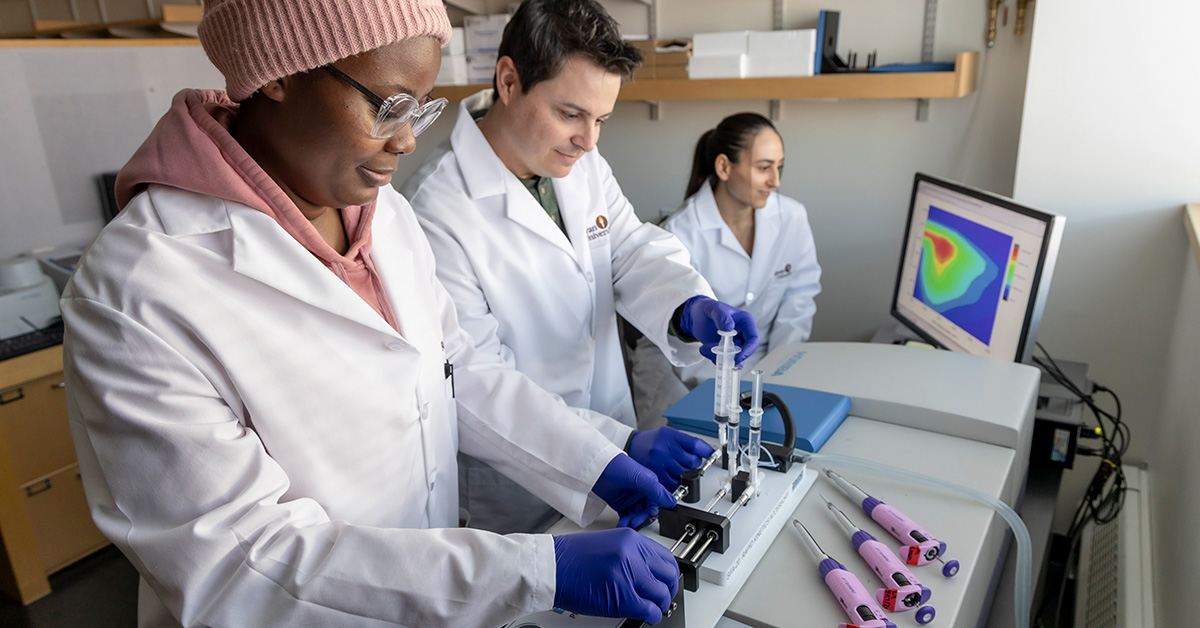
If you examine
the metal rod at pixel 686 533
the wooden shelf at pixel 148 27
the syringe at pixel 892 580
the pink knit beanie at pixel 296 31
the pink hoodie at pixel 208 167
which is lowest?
the syringe at pixel 892 580

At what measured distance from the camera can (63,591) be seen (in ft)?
7.57

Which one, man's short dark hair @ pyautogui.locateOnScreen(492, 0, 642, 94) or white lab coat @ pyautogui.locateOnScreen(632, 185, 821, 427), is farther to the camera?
white lab coat @ pyautogui.locateOnScreen(632, 185, 821, 427)

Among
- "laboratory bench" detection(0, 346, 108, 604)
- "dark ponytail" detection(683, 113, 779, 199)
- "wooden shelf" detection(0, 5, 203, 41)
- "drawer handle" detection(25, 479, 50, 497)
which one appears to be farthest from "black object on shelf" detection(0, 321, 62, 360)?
"dark ponytail" detection(683, 113, 779, 199)

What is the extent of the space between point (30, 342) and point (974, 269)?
2610 millimetres

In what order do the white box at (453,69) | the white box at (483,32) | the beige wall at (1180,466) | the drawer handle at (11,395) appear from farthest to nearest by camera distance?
the white box at (453,69), the white box at (483,32), the drawer handle at (11,395), the beige wall at (1180,466)

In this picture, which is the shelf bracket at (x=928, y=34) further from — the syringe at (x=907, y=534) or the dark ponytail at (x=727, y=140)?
the syringe at (x=907, y=534)

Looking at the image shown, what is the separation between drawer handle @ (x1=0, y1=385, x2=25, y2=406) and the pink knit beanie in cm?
193

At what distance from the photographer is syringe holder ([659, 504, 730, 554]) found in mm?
872

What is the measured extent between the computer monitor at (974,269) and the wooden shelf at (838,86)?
47 cm

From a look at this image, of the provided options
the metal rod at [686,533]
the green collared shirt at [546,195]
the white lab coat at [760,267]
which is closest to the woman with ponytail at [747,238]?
the white lab coat at [760,267]

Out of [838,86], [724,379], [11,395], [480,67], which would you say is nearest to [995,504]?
[724,379]

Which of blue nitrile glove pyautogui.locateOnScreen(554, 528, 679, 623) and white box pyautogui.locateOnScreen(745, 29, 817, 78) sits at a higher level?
white box pyautogui.locateOnScreen(745, 29, 817, 78)

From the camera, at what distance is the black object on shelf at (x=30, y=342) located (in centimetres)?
216

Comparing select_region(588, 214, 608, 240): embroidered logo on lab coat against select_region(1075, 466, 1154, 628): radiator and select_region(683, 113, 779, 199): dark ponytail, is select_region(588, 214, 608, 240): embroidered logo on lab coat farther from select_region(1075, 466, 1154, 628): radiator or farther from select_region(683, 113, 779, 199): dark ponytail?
select_region(1075, 466, 1154, 628): radiator
